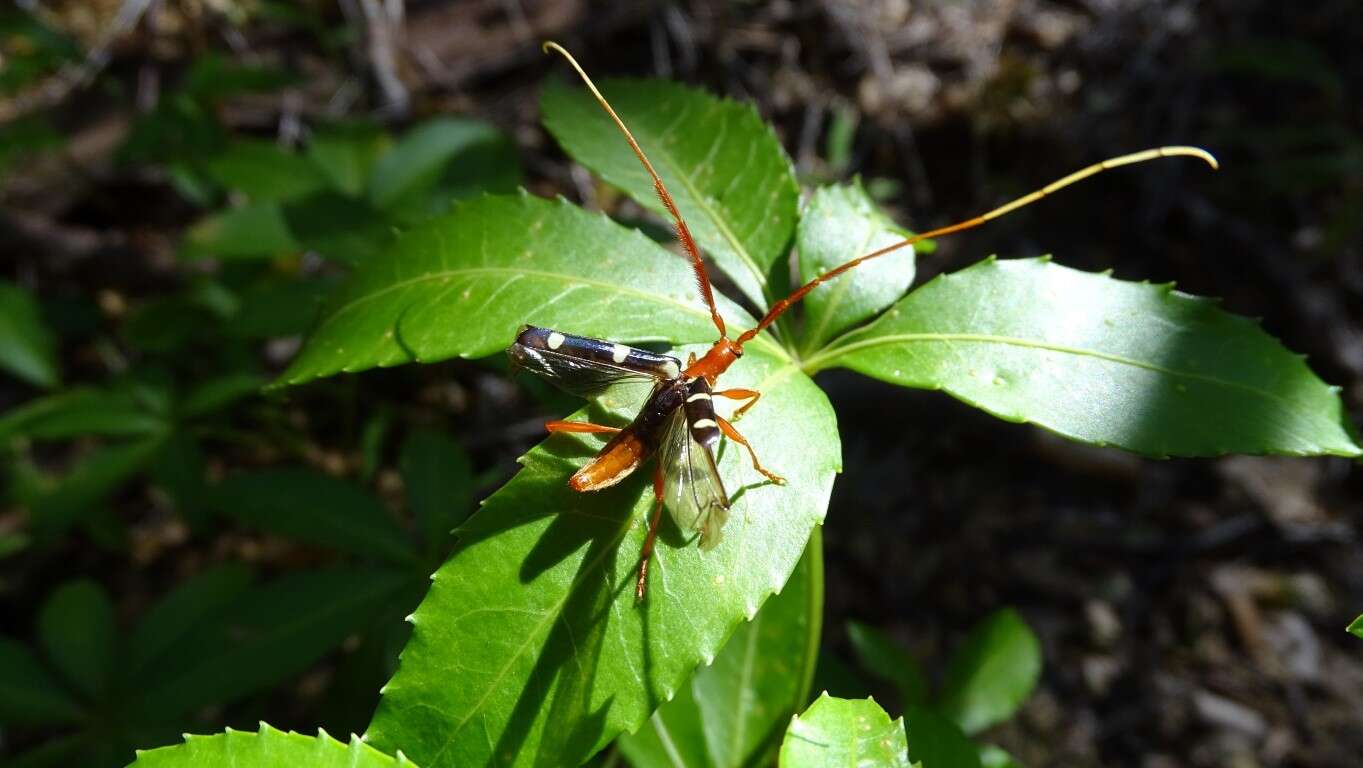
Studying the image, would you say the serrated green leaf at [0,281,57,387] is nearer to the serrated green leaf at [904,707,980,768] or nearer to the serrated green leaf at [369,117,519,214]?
the serrated green leaf at [369,117,519,214]

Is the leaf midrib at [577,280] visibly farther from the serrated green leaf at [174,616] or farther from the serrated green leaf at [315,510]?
the serrated green leaf at [174,616]

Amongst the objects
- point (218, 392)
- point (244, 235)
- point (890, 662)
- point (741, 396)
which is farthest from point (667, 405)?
point (244, 235)

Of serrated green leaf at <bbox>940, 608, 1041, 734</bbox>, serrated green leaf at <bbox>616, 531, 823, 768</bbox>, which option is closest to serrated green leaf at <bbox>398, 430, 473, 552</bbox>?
serrated green leaf at <bbox>616, 531, 823, 768</bbox>

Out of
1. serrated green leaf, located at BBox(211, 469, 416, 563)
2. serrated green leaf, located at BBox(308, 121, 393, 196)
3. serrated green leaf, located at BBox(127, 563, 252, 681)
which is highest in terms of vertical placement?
serrated green leaf, located at BBox(308, 121, 393, 196)

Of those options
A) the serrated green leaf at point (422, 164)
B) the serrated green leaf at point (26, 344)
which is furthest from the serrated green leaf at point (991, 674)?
the serrated green leaf at point (26, 344)

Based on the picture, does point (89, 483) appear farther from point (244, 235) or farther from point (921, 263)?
point (921, 263)

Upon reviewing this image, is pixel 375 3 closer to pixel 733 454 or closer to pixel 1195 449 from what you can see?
pixel 733 454
